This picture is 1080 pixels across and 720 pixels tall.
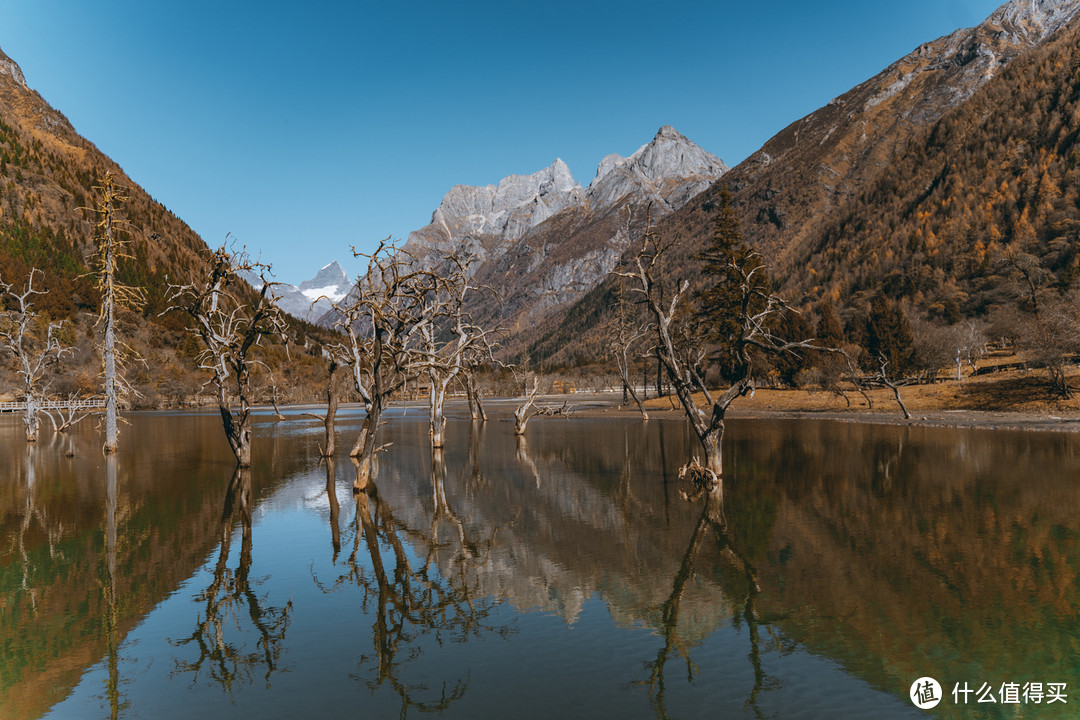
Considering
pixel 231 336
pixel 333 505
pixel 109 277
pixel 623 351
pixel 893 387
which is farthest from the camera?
pixel 893 387

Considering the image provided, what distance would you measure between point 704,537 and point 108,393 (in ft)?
98.6

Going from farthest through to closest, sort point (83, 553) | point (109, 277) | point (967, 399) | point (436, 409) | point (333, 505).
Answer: point (967, 399) < point (436, 409) < point (109, 277) < point (333, 505) < point (83, 553)

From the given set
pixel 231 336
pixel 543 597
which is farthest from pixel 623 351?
pixel 543 597

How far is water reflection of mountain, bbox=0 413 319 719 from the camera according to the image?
8891mm

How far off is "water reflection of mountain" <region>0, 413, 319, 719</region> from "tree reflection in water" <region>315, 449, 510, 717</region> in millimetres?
3373

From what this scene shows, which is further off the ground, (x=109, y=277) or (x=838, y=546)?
(x=109, y=277)

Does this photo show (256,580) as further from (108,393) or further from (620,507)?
(108,393)

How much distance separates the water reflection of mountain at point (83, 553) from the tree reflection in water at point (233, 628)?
877mm

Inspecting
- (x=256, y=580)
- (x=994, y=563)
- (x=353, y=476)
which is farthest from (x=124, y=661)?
(x=353, y=476)

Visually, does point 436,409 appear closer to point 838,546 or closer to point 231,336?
point 231,336

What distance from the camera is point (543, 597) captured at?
1120 centimetres

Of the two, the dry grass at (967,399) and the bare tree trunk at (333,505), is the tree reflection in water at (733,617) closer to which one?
the bare tree trunk at (333,505)

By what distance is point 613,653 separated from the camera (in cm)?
874

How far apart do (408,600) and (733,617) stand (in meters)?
5.38
